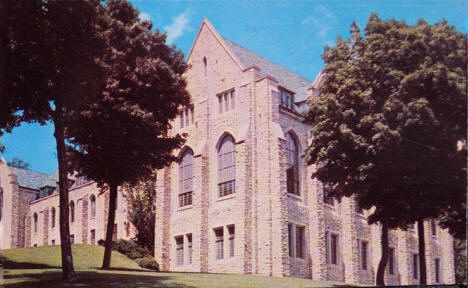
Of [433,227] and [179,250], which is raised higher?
[433,227]

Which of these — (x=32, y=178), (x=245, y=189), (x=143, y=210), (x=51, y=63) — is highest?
(x=51, y=63)

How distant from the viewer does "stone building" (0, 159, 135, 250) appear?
851 inches

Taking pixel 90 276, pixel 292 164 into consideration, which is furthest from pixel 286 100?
pixel 90 276

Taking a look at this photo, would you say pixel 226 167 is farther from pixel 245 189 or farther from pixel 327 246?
pixel 327 246

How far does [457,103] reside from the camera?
19.8 metres

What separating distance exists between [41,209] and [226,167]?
778 centimetres

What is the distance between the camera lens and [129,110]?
2203 centimetres

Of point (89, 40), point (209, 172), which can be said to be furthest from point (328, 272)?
point (89, 40)

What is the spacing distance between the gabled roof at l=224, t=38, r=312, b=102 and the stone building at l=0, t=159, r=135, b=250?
7547 mm

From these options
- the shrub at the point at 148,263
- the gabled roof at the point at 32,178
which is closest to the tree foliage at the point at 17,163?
the gabled roof at the point at 32,178

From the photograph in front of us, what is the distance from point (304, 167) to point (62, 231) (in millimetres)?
11987

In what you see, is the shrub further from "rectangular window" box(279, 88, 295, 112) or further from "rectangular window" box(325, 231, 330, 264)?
"rectangular window" box(279, 88, 295, 112)

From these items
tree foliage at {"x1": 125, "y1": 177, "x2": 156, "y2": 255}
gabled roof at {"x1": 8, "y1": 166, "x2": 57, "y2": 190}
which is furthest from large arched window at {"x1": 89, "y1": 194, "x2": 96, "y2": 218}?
tree foliage at {"x1": 125, "y1": 177, "x2": 156, "y2": 255}

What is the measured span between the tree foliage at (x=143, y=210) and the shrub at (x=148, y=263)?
2259 mm
